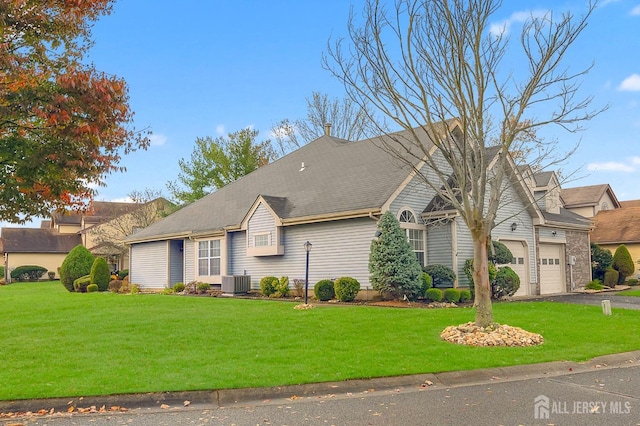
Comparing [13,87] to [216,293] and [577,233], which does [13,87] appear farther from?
[577,233]

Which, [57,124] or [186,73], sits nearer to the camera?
[57,124]

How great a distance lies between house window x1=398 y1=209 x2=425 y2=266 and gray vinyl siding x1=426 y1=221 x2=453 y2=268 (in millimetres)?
317

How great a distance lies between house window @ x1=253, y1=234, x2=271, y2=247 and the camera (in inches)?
858

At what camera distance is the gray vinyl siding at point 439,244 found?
19094mm

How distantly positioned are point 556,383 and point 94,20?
11025 millimetres

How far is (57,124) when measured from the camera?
9203 mm

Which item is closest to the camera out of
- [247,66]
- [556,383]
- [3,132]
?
[556,383]

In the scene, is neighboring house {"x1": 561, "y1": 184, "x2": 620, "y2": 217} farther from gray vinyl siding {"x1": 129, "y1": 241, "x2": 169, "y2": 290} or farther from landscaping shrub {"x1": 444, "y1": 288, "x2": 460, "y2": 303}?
gray vinyl siding {"x1": 129, "y1": 241, "x2": 169, "y2": 290}

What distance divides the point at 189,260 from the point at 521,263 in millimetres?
15117

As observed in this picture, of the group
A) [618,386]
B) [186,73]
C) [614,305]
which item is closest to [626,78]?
[614,305]

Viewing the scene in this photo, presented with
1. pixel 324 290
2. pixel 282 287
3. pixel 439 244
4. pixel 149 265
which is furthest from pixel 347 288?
pixel 149 265

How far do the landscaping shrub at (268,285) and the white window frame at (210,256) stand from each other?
3.62 meters

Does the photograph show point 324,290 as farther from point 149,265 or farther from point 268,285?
point 149,265

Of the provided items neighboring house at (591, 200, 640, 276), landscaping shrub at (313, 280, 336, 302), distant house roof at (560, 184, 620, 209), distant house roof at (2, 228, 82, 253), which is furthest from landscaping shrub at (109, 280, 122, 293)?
distant house roof at (560, 184, 620, 209)
